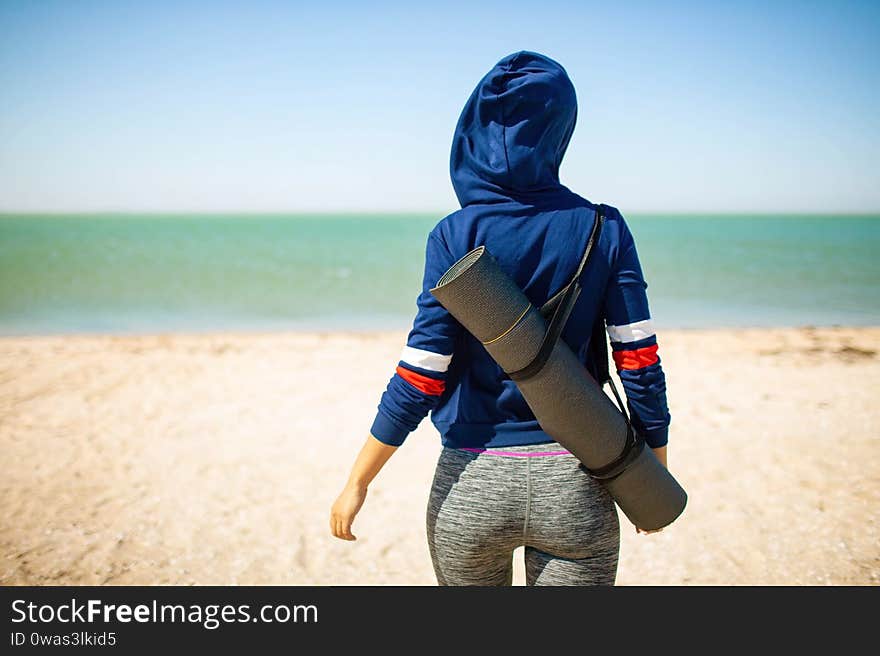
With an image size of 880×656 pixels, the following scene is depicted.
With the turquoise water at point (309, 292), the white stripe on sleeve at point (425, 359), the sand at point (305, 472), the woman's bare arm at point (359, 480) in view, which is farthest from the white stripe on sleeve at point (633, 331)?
the turquoise water at point (309, 292)

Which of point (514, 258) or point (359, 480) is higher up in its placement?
point (514, 258)

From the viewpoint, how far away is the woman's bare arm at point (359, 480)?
4.72 ft

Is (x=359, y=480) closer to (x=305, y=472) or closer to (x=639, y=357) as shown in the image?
(x=639, y=357)

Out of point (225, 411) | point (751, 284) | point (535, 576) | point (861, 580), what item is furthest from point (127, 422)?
point (751, 284)

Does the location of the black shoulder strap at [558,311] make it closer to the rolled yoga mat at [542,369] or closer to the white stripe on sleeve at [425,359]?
the rolled yoga mat at [542,369]

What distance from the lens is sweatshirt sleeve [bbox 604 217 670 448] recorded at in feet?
4.56

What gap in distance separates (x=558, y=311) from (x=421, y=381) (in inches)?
13.0

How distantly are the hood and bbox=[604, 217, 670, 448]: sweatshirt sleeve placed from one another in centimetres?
23

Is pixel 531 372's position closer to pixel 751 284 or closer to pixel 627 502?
pixel 627 502

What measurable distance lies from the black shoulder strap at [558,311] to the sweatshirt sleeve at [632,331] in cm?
8

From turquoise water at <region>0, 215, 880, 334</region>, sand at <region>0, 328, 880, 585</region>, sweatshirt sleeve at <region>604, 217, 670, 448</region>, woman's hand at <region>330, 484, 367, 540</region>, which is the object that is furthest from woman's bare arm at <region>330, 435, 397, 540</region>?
turquoise water at <region>0, 215, 880, 334</region>

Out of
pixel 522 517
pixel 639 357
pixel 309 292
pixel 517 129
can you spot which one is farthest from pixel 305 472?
pixel 309 292

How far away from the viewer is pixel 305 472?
4.93m

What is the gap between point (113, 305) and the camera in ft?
49.8
